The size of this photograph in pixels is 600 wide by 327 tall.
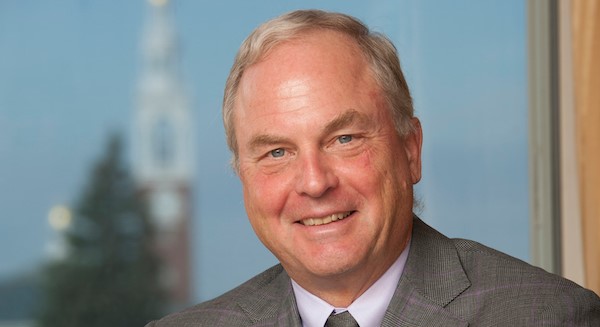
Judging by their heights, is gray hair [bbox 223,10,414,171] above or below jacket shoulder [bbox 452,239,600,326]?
above

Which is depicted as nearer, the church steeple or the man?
the man

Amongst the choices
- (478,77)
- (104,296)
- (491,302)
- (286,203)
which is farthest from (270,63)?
(104,296)

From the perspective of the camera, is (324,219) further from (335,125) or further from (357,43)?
(357,43)

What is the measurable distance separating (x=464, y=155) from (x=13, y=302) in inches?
89.3

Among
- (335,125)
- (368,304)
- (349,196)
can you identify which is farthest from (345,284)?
(335,125)

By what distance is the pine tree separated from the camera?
15.6 feet

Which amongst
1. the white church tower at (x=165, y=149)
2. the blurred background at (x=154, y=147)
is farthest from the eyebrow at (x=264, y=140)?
the white church tower at (x=165, y=149)

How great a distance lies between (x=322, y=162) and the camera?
1.80m

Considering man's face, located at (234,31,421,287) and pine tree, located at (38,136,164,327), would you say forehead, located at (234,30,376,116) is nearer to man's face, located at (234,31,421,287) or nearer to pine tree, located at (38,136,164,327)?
man's face, located at (234,31,421,287)

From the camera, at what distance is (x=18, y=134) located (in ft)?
15.7

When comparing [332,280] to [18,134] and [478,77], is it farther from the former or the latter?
[18,134]

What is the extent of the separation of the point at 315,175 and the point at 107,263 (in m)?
3.17

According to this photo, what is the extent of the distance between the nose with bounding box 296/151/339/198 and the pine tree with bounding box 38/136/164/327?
3048 mm

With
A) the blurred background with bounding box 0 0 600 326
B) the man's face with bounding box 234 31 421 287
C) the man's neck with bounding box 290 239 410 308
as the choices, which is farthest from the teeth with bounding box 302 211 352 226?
the blurred background with bounding box 0 0 600 326
